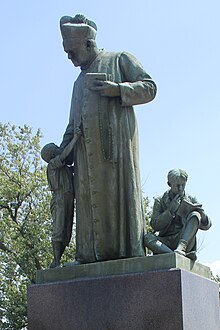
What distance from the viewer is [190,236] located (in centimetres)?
718

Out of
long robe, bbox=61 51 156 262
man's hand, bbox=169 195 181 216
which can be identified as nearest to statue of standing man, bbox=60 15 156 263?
long robe, bbox=61 51 156 262

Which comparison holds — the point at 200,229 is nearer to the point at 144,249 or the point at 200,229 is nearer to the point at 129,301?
the point at 144,249

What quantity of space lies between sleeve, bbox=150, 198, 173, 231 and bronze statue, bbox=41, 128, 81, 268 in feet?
3.29

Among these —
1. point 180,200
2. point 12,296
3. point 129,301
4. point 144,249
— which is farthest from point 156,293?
point 12,296

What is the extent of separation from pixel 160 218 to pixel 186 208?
0.31 metres

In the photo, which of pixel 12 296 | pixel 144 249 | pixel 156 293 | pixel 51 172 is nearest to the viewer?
pixel 156 293

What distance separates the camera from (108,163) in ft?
24.4

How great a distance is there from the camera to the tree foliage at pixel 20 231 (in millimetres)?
26625

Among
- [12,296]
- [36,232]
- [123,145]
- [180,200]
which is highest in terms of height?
[36,232]

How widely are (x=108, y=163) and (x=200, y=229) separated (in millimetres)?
1248

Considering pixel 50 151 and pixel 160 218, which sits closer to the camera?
pixel 160 218

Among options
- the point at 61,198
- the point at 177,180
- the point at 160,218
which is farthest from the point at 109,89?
the point at 160,218

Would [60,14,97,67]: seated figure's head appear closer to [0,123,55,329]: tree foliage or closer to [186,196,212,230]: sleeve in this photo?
[186,196,212,230]: sleeve

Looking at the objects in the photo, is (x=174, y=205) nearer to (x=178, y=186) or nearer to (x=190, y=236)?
(x=178, y=186)
